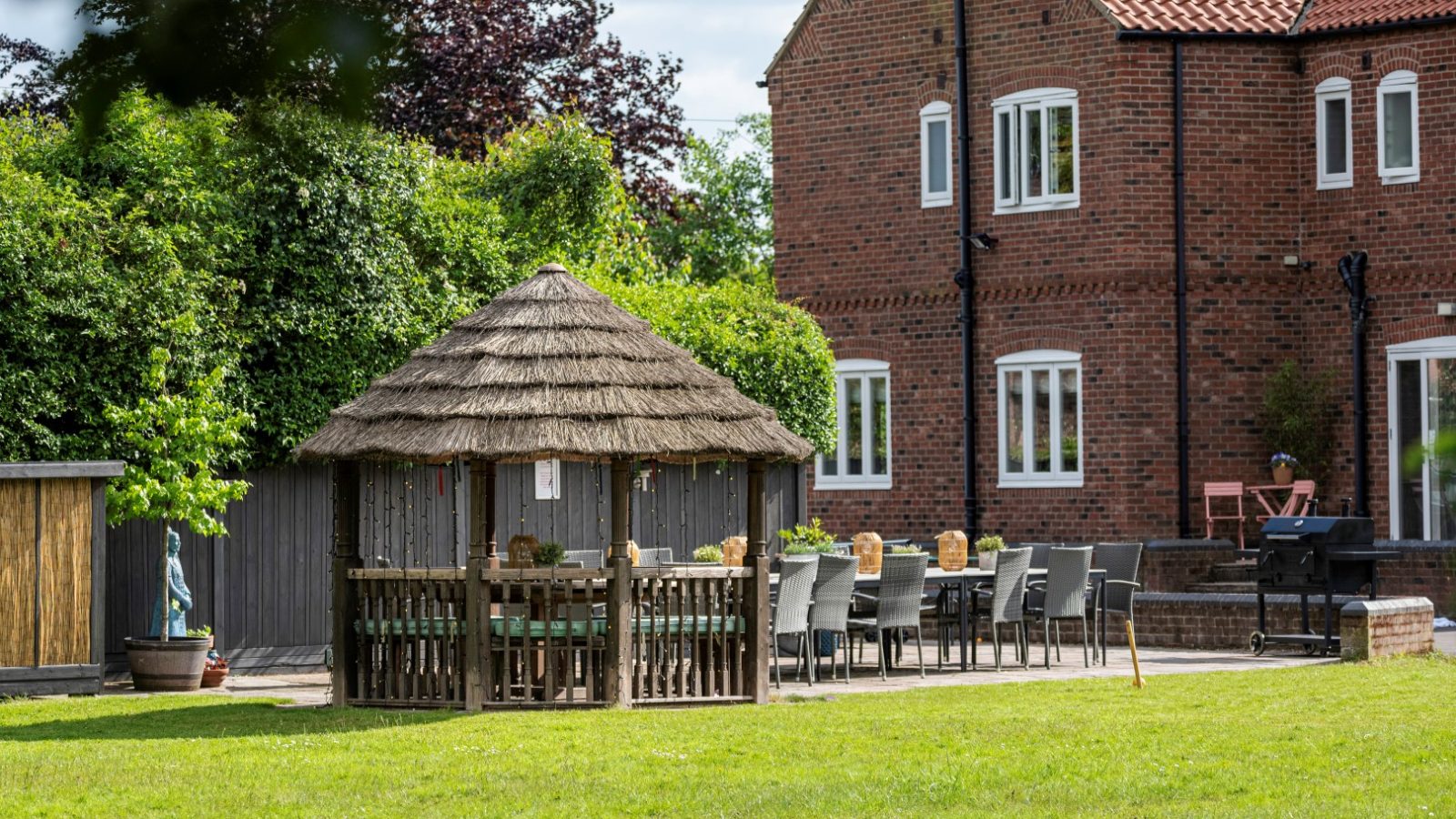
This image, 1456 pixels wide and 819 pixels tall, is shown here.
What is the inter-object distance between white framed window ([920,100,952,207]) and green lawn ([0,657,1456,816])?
1163 centimetres

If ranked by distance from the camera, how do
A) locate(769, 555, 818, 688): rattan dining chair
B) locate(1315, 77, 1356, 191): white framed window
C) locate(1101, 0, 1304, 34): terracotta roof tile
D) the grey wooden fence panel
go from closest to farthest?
1. locate(769, 555, 818, 688): rattan dining chair
2. the grey wooden fence panel
3. locate(1101, 0, 1304, 34): terracotta roof tile
4. locate(1315, 77, 1356, 191): white framed window

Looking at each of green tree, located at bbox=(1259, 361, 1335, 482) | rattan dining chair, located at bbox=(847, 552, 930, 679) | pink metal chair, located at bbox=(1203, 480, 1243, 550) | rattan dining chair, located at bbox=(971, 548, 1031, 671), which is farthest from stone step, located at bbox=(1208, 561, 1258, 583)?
rattan dining chair, located at bbox=(847, 552, 930, 679)

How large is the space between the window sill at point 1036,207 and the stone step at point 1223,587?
15.2ft

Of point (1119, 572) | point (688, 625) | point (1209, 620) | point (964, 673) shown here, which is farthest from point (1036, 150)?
point (688, 625)

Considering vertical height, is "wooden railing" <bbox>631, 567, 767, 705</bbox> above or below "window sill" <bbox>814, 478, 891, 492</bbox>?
below

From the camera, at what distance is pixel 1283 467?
2412cm

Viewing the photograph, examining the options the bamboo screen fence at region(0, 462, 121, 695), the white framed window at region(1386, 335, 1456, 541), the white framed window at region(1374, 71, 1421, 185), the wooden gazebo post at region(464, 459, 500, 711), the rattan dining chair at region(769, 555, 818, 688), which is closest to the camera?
the wooden gazebo post at region(464, 459, 500, 711)

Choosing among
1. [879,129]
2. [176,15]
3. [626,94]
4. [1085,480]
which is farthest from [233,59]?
[626,94]

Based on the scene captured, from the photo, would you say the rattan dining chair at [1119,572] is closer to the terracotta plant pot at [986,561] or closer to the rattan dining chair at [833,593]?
the terracotta plant pot at [986,561]

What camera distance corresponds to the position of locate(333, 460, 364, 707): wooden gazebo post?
47.5ft

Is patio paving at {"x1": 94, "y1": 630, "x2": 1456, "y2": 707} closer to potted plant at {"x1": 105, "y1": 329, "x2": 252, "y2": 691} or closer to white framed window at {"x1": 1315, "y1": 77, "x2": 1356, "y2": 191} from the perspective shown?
potted plant at {"x1": 105, "y1": 329, "x2": 252, "y2": 691}

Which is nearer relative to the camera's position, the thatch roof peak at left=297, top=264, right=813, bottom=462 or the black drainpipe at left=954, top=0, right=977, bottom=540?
the thatch roof peak at left=297, top=264, right=813, bottom=462

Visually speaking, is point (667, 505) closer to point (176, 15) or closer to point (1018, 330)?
point (1018, 330)

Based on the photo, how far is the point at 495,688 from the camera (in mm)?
14359
